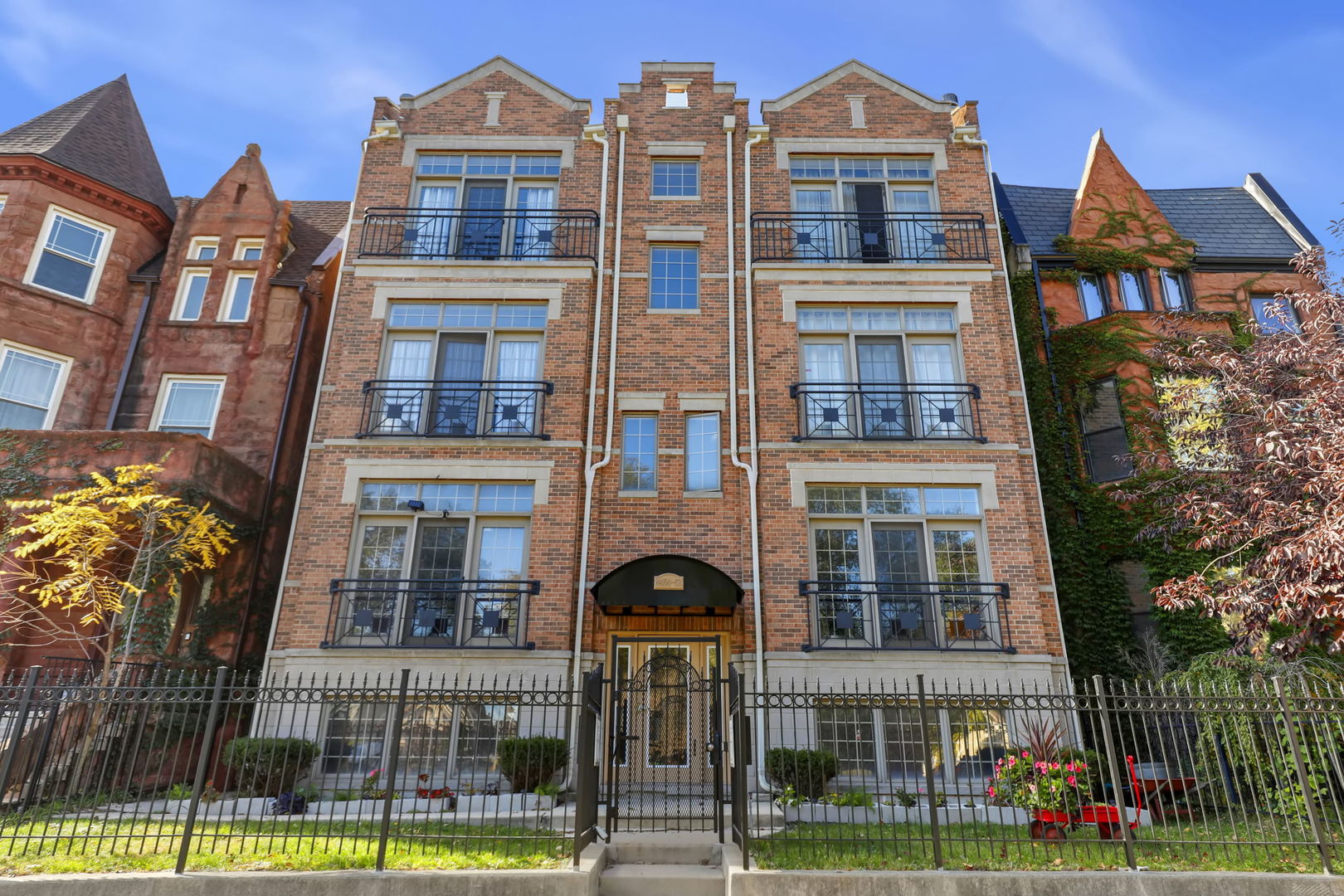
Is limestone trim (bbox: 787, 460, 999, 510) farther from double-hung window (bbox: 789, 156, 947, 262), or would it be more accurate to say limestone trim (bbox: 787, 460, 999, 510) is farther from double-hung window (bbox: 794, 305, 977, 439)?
double-hung window (bbox: 789, 156, 947, 262)

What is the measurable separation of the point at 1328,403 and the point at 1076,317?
7.56 metres

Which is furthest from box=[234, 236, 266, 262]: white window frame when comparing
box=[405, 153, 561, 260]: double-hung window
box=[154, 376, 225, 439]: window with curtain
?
box=[405, 153, 561, 260]: double-hung window

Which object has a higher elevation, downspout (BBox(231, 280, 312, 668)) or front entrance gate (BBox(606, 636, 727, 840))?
downspout (BBox(231, 280, 312, 668))

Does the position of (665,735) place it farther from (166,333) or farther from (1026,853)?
(166,333)

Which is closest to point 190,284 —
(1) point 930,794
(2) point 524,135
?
(2) point 524,135

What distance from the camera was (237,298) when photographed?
681 inches

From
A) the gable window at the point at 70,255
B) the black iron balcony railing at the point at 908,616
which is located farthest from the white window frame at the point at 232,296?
the black iron balcony railing at the point at 908,616

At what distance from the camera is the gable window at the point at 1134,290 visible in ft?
59.3

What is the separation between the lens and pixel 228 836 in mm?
7797

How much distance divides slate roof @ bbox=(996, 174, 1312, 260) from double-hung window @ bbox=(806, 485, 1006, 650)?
830 cm

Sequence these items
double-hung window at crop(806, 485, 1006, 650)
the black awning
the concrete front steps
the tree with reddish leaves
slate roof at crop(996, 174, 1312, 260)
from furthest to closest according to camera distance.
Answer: slate roof at crop(996, 174, 1312, 260), double-hung window at crop(806, 485, 1006, 650), the black awning, the tree with reddish leaves, the concrete front steps

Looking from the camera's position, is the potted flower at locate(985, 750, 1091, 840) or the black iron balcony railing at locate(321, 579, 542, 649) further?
the black iron balcony railing at locate(321, 579, 542, 649)

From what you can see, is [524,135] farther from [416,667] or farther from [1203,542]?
[1203,542]

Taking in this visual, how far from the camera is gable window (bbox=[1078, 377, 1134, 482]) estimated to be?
16312 millimetres
